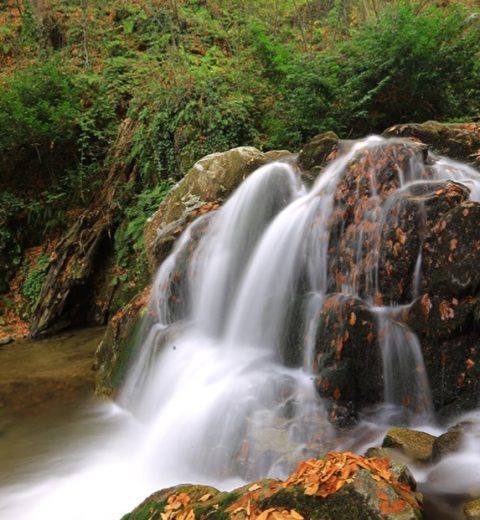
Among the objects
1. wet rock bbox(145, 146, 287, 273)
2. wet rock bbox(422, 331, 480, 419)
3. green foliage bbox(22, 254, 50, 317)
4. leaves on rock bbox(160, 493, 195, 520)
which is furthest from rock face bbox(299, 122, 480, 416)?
green foliage bbox(22, 254, 50, 317)

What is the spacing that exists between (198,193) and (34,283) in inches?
191

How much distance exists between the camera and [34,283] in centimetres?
1025

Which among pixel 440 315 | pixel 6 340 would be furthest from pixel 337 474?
pixel 6 340

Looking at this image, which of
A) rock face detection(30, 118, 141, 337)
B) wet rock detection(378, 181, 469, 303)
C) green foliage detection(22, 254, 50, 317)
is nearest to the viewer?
wet rock detection(378, 181, 469, 303)

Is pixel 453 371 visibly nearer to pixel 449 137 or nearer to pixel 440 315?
pixel 440 315

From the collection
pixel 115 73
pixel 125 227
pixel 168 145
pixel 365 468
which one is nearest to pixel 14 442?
pixel 365 468

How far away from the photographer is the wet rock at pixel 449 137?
6.14m

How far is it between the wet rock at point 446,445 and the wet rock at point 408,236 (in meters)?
1.28

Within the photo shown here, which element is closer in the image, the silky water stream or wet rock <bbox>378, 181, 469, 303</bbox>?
the silky water stream

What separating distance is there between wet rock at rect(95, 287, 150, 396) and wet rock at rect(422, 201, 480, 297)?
12.8ft

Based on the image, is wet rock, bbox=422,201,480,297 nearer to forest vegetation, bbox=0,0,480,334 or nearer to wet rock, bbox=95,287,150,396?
wet rock, bbox=95,287,150,396

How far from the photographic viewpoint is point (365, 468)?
2424 mm

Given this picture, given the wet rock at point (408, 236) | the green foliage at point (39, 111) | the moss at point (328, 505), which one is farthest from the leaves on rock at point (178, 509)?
the green foliage at point (39, 111)

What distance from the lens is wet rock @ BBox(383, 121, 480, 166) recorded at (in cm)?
614
